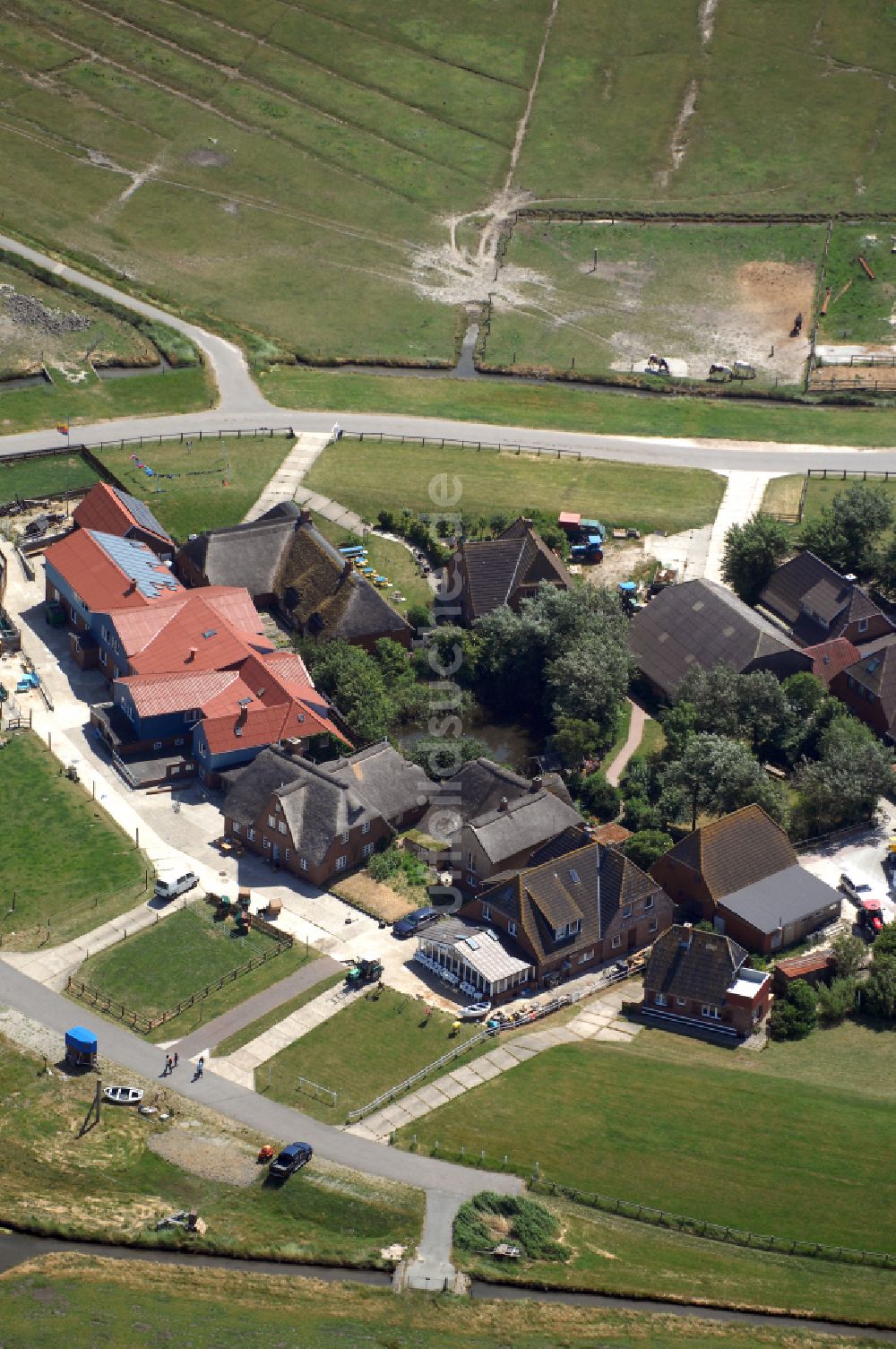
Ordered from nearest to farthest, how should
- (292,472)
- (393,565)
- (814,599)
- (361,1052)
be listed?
(361,1052) < (814,599) < (393,565) < (292,472)

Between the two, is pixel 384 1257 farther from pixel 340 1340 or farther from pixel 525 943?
pixel 525 943

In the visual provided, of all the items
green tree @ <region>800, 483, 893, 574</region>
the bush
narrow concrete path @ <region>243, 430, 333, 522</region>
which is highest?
green tree @ <region>800, 483, 893, 574</region>

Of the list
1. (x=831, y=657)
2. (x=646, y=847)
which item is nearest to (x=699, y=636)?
(x=831, y=657)

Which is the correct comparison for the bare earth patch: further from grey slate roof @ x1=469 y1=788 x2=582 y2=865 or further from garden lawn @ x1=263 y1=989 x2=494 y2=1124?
grey slate roof @ x1=469 y1=788 x2=582 y2=865

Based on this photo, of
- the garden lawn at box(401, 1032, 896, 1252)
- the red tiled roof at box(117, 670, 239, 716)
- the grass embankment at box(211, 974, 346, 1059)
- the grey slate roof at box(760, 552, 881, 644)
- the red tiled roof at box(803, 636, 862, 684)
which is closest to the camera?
the garden lawn at box(401, 1032, 896, 1252)

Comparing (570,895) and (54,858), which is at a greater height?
(570,895)

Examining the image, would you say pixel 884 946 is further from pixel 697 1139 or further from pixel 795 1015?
pixel 697 1139

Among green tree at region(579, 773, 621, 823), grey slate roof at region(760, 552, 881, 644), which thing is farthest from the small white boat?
grey slate roof at region(760, 552, 881, 644)
